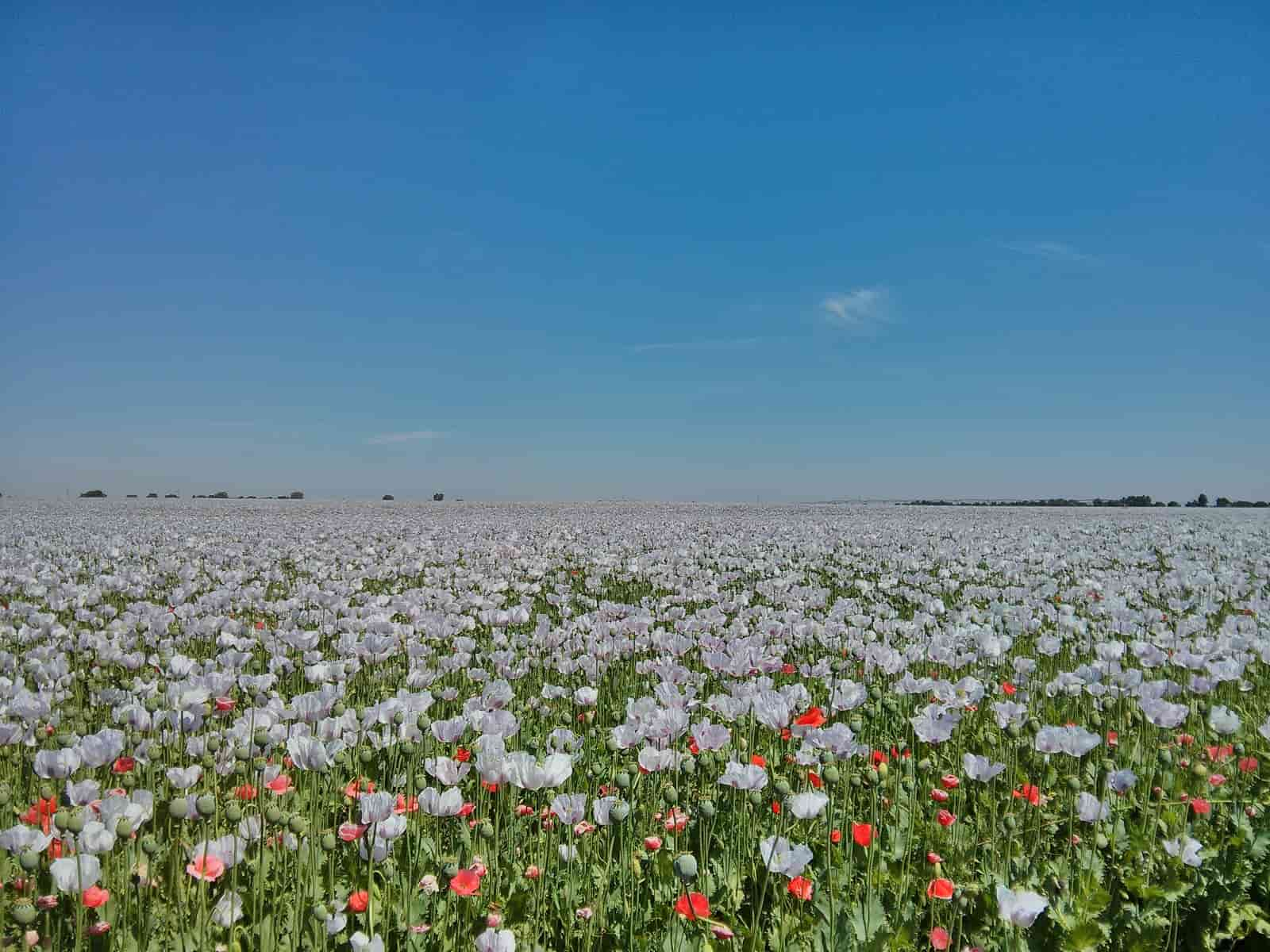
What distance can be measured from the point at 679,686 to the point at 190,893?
2.46 meters

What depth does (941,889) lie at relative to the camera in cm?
268

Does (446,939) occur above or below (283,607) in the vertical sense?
below

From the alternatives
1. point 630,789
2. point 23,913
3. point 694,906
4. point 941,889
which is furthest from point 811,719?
point 23,913

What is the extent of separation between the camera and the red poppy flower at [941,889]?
2.65m

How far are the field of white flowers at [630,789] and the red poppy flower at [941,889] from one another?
0.08ft

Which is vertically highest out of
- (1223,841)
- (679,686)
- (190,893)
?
(679,686)

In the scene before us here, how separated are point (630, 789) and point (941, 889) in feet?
5.48

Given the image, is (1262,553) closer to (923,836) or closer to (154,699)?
(923,836)

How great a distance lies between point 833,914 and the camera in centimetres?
265

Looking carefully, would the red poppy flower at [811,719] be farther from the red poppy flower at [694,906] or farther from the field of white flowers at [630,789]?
the red poppy flower at [694,906]

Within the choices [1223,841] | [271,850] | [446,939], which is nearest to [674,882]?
[446,939]

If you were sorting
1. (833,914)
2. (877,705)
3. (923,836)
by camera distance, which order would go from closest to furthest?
(833,914) < (923,836) < (877,705)

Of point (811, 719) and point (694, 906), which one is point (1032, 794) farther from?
point (694, 906)

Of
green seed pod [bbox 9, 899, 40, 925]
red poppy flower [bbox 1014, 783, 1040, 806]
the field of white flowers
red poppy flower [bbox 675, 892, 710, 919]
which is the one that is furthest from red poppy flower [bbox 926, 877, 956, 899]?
green seed pod [bbox 9, 899, 40, 925]
